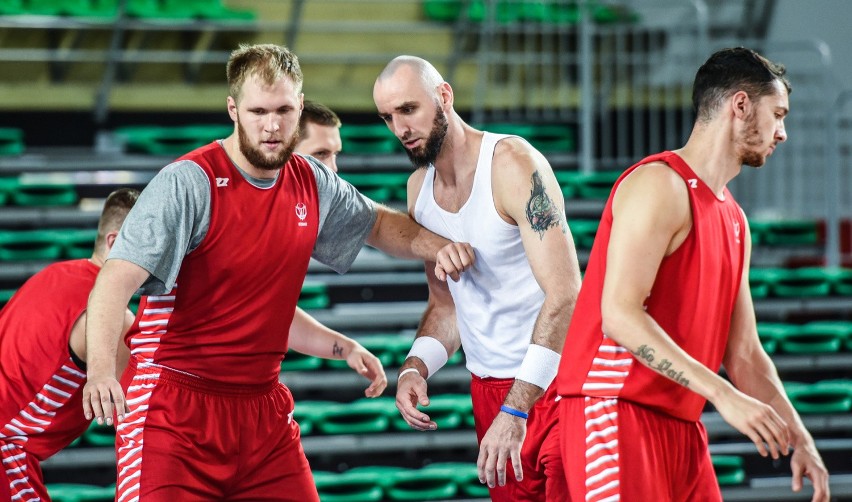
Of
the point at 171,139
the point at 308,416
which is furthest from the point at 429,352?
the point at 171,139

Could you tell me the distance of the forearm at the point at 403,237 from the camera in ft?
12.1

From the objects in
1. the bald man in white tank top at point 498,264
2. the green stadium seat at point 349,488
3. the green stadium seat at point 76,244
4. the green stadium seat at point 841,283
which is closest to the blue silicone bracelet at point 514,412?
the bald man in white tank top at point 498,264

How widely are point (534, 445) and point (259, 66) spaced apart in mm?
1429

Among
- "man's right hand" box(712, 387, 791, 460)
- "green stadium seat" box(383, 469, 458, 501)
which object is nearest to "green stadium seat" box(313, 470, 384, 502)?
"green stadium seat" box(383, 469, 458, 501)

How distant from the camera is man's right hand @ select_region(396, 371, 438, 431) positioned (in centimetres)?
348

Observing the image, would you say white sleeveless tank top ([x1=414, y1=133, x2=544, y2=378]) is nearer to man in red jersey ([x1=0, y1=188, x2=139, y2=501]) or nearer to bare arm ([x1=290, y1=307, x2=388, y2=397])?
bare arm ([x1=290, y1=307, x2=388, y2=397])

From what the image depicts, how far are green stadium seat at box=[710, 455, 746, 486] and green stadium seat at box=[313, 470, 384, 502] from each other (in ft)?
6.01

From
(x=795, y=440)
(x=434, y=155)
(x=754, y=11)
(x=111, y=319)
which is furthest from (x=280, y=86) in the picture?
(x=754, y=11)

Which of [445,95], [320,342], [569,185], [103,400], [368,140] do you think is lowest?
[103,400]

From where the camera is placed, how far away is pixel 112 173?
295 inches

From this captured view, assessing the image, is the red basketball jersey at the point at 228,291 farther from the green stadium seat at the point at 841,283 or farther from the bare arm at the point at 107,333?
the green stadium seat at the point at 841,283

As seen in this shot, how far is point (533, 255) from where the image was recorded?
11.4 feet

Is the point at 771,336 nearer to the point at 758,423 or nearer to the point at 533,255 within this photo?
the point at 533,255

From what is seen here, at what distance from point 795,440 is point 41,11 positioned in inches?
291
